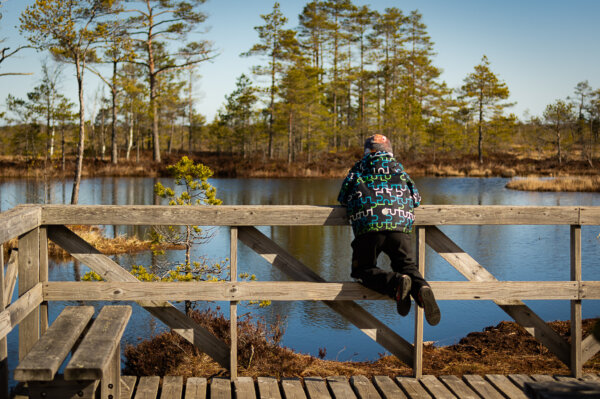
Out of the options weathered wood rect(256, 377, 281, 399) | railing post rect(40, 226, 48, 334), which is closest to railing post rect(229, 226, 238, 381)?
weathered wood rect(256, 377, 281, 399)

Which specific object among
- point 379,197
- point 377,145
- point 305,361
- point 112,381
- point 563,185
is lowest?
point 305,361

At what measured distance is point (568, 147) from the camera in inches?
2263

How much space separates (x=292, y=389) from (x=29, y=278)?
1.76 metres

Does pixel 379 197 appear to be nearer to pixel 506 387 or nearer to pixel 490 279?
pixel 490 279

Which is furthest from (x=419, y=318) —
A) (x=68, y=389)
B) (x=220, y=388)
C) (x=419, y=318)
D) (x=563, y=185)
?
(x=563, y=185)

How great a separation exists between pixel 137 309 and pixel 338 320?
3004 millimetres

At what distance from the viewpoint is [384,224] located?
A: 371cm

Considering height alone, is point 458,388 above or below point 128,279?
below

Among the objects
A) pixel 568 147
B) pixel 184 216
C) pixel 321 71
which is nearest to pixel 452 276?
pixel 184 216

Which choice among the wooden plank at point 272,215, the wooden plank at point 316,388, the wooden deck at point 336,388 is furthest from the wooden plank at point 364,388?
the wooden plank at point 272,215

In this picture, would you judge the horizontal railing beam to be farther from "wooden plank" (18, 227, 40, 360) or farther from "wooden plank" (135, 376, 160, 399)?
"wooden plank" (135, 376, 160, 399)

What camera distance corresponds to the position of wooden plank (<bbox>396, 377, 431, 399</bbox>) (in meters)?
3.64

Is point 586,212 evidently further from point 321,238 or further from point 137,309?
point 321,238

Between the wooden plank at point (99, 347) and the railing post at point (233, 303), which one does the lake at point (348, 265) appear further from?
the wooden plank at point (99, 347)
